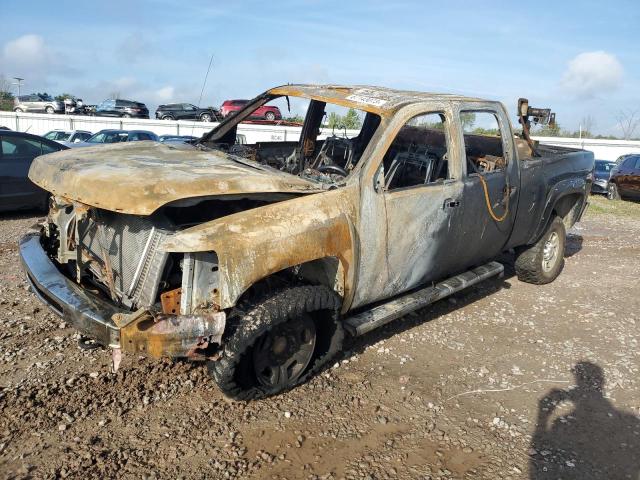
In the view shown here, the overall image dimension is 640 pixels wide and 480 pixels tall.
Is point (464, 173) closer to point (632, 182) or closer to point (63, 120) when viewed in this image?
point (632, 182)

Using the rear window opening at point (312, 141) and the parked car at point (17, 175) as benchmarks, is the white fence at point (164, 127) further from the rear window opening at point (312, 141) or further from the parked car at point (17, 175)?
the rear window opening at point (312, 141)

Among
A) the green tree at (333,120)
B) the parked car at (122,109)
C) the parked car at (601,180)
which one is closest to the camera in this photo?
the green tree at (333,120)

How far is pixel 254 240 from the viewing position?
296 centimetres

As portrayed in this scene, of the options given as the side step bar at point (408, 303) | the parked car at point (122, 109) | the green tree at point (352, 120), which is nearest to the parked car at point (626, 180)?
the side step bar at point (408, 303)

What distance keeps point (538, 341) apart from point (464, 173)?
68.5 inches

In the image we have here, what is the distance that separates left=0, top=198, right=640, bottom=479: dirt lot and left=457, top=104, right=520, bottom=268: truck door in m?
0.84

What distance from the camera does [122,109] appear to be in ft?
108

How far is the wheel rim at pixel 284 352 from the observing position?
3412mm

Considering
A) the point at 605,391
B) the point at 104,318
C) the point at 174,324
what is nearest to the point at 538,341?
the point at 605,391

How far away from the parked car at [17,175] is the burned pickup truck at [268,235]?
434 cm

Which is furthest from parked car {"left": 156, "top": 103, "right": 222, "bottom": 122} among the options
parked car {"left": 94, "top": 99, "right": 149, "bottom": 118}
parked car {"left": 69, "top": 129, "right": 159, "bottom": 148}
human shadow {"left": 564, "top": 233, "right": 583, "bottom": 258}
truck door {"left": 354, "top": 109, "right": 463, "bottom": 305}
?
truck door {"left": 354, "top": 109, "right": 463, "bottom": 305}

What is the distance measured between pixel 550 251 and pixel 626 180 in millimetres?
10302

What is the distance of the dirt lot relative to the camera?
2941mm

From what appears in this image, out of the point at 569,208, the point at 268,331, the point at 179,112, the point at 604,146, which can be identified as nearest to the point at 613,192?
the point at 569,208
